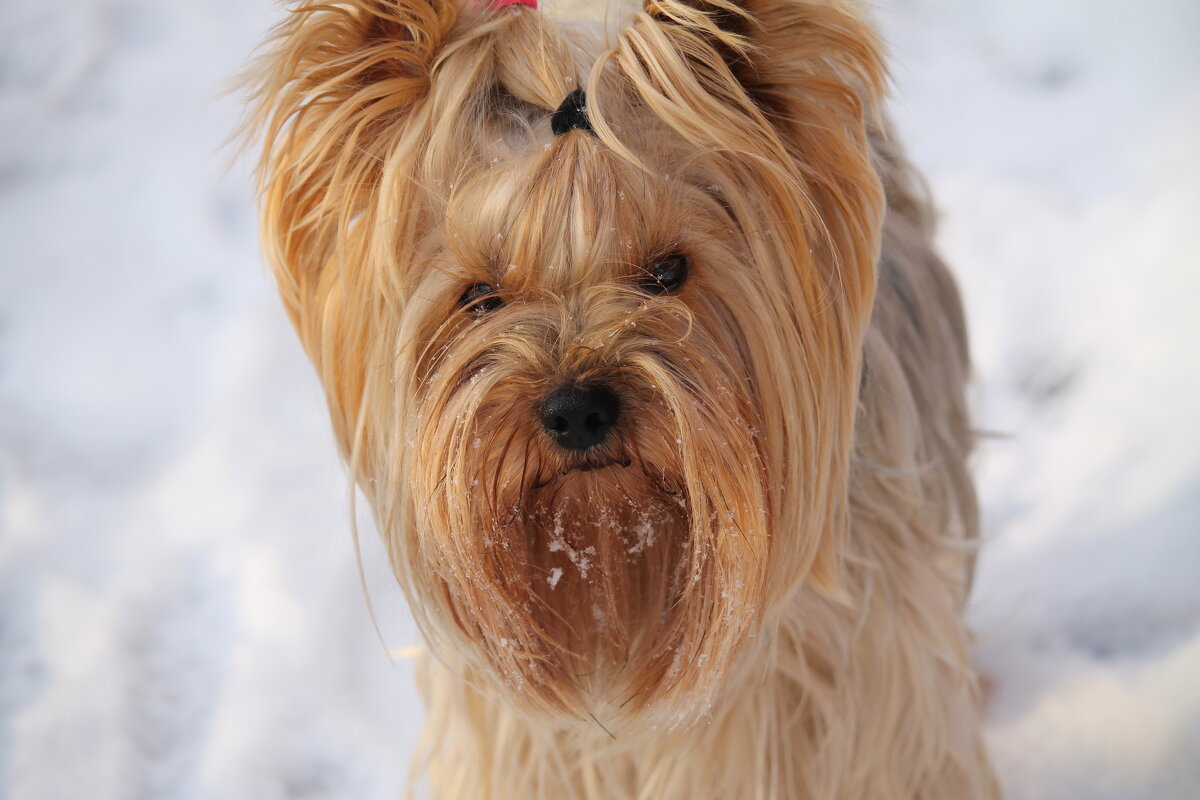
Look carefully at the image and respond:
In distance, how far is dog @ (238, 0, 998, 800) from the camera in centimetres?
126

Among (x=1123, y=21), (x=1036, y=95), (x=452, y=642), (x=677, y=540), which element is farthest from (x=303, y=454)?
→ (x=1123, y=21)

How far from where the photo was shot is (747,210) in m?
1.33

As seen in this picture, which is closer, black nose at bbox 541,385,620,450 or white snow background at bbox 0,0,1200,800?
black nose at bbox 541,385,620,450

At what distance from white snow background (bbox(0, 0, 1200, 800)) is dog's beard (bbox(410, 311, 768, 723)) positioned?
84 cm

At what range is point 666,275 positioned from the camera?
1.32 m

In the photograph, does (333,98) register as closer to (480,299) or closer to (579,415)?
(480,299)

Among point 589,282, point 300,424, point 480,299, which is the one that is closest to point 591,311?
point 589,282

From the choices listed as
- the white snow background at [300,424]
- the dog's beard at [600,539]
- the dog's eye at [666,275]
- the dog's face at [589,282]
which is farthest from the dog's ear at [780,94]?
the white snow background at [300,424]

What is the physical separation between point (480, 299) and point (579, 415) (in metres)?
0.19

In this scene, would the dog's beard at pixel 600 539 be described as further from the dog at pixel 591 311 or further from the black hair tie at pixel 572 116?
the black hair tie at pixel 572 116

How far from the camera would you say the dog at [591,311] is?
4.15ft

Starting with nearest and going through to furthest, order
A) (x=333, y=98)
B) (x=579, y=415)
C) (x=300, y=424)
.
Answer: (x=579, y=415) < (x=333, y=98) < (x=300, y=424)

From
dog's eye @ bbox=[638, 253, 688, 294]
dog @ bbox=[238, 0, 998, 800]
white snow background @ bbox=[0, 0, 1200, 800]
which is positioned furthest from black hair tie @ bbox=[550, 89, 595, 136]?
white snow background @ bbox=[0, 0, 1200, 800]

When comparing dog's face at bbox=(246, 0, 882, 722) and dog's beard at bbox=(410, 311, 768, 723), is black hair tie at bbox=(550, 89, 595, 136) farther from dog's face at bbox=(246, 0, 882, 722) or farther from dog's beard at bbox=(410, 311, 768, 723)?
A: dog's beard at bbox=(410, 311, 768, 723)
